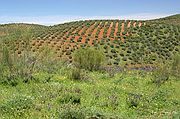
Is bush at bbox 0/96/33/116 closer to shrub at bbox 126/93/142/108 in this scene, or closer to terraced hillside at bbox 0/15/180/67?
shrub at bbox 126/93/142/108

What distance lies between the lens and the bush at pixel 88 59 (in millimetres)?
26453

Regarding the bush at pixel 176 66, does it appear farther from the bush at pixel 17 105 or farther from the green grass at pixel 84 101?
the bush at pixel 17 105

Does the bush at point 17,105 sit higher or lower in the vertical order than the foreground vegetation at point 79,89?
higher

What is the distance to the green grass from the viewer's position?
10988mm

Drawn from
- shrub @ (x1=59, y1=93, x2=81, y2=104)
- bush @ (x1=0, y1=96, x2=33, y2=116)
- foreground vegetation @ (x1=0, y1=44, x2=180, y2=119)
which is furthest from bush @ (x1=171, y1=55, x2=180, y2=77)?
bush @ (x1=0, y1=96, x2=33, y2=116)

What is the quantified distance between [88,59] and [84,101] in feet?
41.6

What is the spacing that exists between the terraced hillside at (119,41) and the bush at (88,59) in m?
10.4

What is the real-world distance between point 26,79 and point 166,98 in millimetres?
6568

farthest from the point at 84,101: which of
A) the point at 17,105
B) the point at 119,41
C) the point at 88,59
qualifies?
the point at 119,41

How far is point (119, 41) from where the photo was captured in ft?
157

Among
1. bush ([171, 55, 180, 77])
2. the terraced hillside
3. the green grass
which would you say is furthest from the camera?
the terraced hillside

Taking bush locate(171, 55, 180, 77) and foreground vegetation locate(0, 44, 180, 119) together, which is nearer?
foreground vegetation locate(0, 44, 180, 119)

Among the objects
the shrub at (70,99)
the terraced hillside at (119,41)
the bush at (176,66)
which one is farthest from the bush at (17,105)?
the terraced hillside at (119,41)

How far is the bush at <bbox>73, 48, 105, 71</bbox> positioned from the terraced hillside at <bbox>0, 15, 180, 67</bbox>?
10437 millimetres
